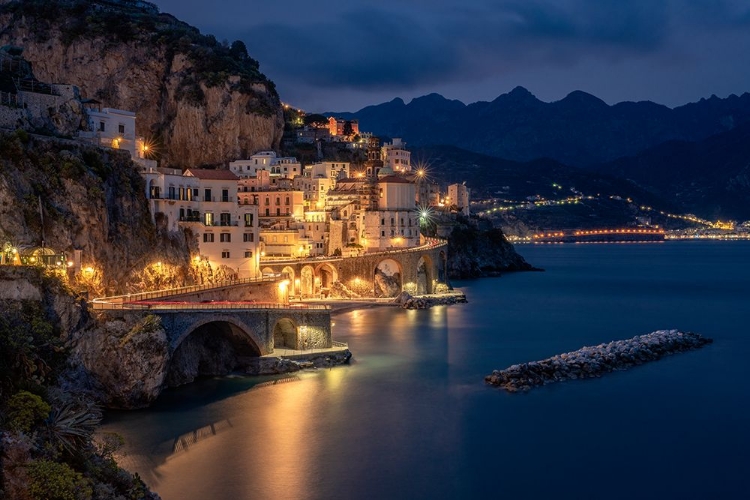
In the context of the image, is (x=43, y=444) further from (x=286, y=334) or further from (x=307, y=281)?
(x=307, y=281)

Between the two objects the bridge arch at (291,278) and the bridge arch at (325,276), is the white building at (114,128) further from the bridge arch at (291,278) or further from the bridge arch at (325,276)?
the bridge arch at (325,276)

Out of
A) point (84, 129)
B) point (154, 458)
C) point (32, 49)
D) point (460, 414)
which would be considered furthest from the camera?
point (32, 49)

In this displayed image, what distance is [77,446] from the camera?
59.0ft

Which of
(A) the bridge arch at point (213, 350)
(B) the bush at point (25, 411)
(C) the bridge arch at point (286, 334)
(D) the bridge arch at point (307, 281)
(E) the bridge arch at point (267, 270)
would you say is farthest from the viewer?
(D) the bridge arch at point (307, 281)

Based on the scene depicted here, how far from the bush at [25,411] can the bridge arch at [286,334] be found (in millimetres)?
25096

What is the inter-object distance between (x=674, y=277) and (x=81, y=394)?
354 ft

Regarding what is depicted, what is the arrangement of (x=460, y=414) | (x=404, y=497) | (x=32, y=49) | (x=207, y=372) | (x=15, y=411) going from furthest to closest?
(x=32, y=49) → (x=207, y=372) → (x=460, y=414) → (x=404, y=497) → (x=15, y=411)

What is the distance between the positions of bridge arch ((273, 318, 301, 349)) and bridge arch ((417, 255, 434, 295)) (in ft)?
140

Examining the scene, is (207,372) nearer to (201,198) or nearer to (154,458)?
(154,458)

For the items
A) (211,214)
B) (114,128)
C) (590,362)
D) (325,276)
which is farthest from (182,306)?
(325,276)

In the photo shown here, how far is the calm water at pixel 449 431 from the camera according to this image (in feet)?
90.6

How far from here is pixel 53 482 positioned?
15.6 meters

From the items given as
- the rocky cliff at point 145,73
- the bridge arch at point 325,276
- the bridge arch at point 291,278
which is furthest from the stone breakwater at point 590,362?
the rocky cliff at point 145,73

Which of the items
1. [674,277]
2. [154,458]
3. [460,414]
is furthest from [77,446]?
[674,277]
